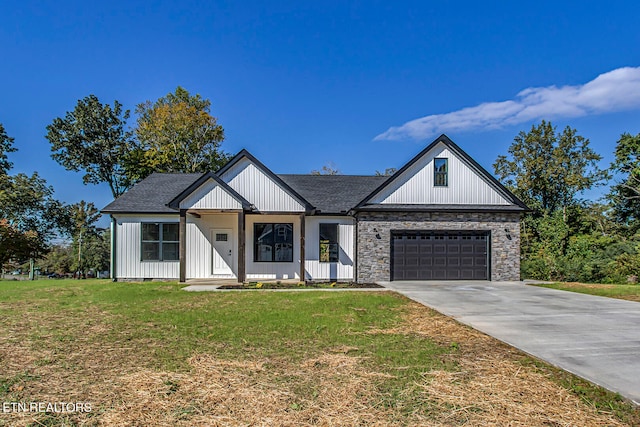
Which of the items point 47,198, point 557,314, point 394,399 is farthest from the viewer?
point 47,198

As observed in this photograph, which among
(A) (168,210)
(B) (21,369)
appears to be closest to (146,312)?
(B) (21,369)

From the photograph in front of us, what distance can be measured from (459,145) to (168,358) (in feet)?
47.3

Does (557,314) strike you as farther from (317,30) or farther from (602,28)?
(317,30)

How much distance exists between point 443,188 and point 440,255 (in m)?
2.84

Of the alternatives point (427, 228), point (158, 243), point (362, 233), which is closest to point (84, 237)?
point (158, 243)

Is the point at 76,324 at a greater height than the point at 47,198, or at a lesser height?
lesser

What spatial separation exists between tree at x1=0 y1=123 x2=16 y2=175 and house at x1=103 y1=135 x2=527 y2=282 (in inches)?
774

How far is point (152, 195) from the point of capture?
1755cm

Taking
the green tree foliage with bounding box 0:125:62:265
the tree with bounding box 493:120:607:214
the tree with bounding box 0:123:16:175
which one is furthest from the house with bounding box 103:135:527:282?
the tree with bounding box 0:123:16:175

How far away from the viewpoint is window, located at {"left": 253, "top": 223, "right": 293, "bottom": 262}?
16.3 meters

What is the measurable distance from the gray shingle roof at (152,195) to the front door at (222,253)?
6.98 feet

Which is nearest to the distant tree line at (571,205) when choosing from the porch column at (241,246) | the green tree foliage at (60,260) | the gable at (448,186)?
the gable at (448,186)

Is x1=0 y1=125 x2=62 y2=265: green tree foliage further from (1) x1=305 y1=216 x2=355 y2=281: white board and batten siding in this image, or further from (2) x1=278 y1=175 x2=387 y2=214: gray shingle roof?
(1) x1=305 y1=216 x2=355 y2=281: white board and batten siding

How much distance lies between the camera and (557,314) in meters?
8.60
